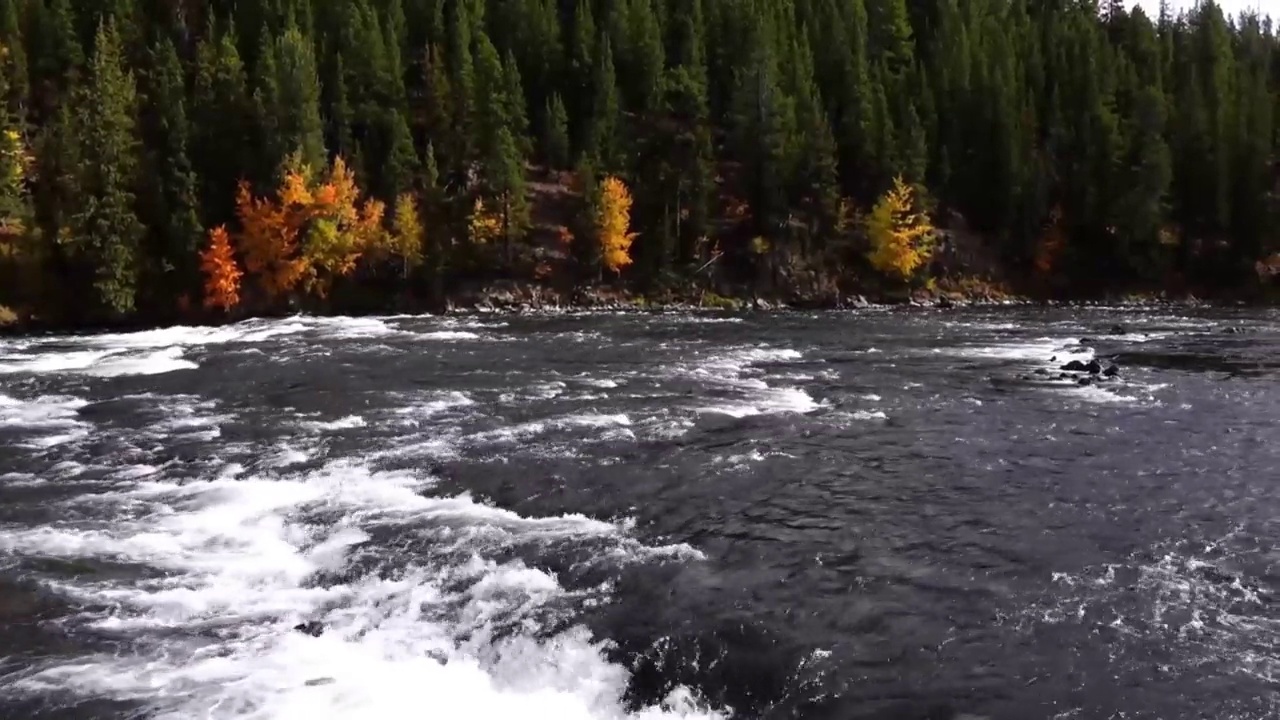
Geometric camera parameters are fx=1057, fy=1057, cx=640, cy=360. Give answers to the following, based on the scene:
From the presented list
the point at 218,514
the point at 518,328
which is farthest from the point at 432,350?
the point at 218,514

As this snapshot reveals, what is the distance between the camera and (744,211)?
84.8 m

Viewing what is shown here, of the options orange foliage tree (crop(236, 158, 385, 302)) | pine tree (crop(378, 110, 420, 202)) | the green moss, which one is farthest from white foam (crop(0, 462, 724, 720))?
pine tree (crop(378, 110, 420, 202))

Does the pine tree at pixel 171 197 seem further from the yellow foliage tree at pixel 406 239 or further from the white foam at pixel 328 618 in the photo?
the white foam at pixel 328 618

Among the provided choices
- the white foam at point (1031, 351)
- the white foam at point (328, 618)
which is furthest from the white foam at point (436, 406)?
the white foam at point (1031, 351)

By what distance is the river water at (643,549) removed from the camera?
13312mm

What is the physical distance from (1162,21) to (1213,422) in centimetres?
12505

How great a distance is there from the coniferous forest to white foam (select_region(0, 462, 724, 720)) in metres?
51.9

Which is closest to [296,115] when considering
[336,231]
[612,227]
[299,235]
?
[299,235]

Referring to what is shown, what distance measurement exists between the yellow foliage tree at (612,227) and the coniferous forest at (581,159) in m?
0.23

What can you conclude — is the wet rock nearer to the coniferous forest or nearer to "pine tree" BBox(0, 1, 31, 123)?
the coniferous forest

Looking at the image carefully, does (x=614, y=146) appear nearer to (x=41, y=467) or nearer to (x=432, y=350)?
(x=432, y=350)

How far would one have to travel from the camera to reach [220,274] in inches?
2685

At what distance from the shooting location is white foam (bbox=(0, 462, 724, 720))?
1300 cm

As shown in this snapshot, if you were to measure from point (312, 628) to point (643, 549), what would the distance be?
5.83 meters
